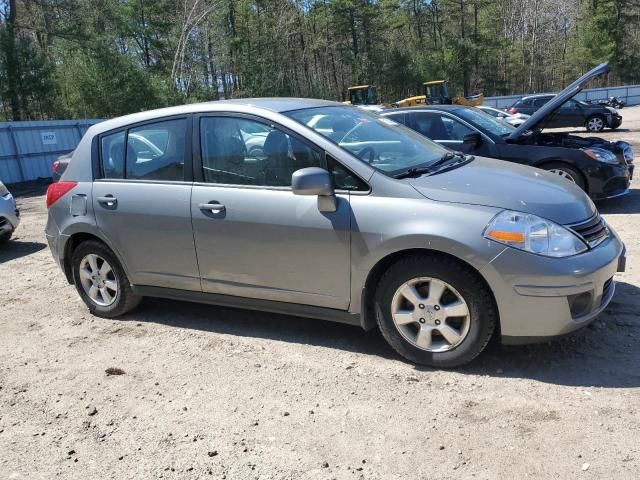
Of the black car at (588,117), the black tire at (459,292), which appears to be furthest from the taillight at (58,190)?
the black car at (588,117)

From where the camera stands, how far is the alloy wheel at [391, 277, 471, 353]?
3.44 m

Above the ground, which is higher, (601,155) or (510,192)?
(510,192)

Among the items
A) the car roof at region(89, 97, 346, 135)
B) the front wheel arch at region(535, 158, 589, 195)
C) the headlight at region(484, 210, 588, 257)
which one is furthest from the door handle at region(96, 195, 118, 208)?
the front wheel arch at region(535, 158, 589, 195)

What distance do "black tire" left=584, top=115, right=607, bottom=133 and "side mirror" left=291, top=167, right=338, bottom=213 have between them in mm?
21896

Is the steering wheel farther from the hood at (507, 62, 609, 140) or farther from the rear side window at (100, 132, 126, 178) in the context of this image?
the hood at (507, 62, 609, 140)

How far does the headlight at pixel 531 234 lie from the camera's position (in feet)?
10.7

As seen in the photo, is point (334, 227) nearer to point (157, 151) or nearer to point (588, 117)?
point (157, 151)

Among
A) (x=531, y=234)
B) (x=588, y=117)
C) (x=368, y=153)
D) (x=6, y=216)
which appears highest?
(x=368, y=153)

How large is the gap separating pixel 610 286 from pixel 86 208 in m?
3.93

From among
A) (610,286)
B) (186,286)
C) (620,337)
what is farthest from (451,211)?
(186,286)

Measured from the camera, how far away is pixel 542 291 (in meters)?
3.23

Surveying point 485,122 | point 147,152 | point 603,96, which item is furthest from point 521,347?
point 603,96

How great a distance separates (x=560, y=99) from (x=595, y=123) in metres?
17.3

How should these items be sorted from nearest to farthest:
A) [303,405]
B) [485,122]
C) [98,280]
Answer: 1. [303,405]
2. [98,280]
3. [485,122]
